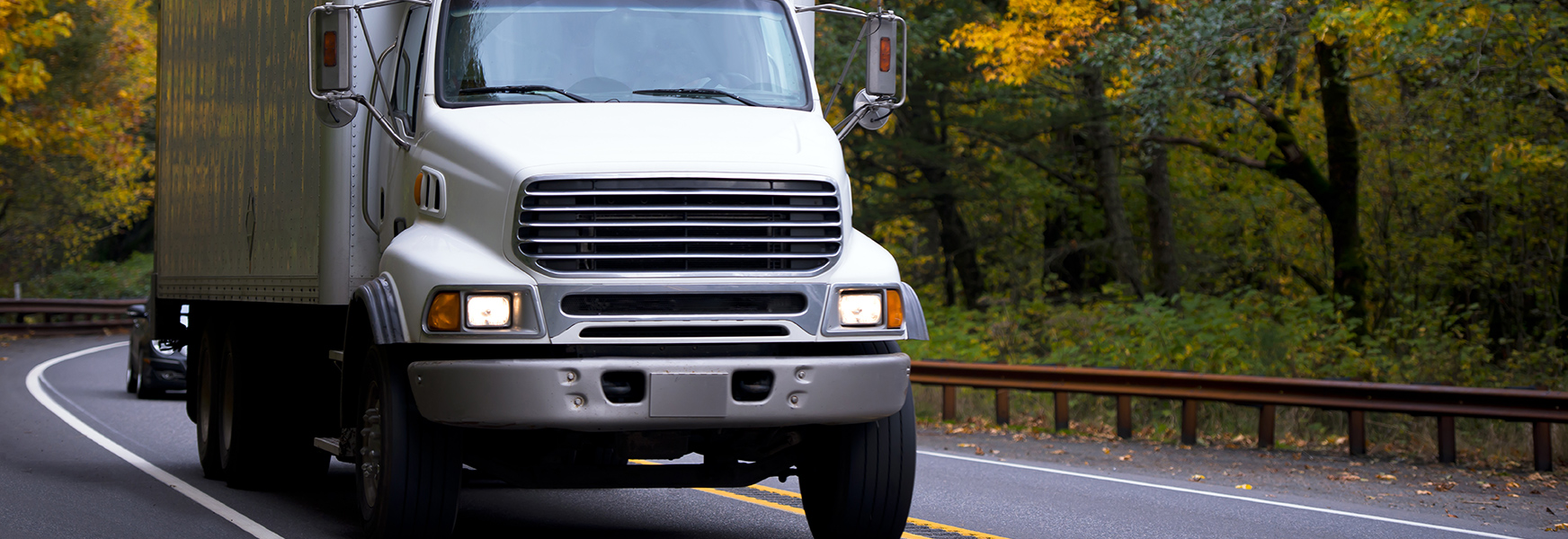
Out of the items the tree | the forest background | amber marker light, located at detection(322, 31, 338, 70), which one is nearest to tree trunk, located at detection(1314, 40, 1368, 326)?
the forest background

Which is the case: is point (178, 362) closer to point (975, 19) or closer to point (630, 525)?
point (630, 525)

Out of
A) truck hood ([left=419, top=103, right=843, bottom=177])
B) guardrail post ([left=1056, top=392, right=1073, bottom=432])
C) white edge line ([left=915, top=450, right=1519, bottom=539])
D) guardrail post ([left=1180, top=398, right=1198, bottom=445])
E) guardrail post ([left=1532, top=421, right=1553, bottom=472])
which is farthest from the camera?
guardrail post ([left=1056, top=392, right=1073, bottom=432])

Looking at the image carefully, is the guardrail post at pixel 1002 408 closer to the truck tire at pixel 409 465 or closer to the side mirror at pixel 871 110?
the side mirror at pixel 871 110

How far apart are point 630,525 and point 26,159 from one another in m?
30.7

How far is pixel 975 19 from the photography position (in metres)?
24.4

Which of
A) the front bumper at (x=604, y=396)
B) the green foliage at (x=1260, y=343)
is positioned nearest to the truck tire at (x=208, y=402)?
the front bumper at (x=604, y=396)

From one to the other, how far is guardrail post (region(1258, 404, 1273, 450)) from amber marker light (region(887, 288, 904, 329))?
25.9 ft

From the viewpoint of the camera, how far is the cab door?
6945 mm

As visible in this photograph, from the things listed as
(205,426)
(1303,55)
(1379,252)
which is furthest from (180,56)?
(1303,55)

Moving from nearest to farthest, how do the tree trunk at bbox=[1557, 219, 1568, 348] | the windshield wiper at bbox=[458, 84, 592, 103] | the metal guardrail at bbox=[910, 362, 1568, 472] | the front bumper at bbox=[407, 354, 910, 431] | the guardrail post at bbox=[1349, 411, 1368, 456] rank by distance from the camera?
the front bumper at bbox=[407, 354, 910, 431]
the windshield wiper at bbox=[458, 84, 592, 103]
the metal guardrail at bbox=[910, 362, 1568, 472]
the guardrail post at bbox=[1349, 411, 1368, 456]
the tree trunk at bbox=[1557, 219, 1568, 348]

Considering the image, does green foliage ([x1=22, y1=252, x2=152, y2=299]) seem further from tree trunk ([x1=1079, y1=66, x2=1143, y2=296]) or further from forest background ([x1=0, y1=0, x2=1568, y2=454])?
tree trunk ([x1=1079, y1=66, x2=1143, y2=296])

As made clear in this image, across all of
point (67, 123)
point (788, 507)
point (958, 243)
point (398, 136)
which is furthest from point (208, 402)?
point (67, 123)

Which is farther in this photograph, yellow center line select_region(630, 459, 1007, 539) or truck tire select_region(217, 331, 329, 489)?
truck tire select_region(217, 331, 329, 489)

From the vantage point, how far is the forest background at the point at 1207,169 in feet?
54.6
